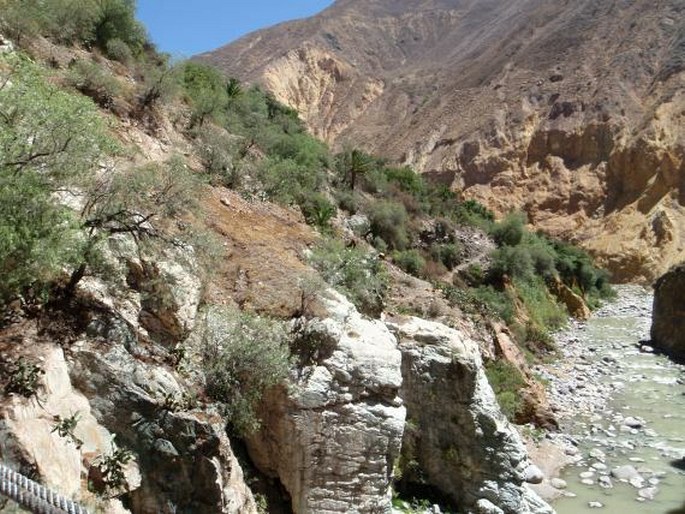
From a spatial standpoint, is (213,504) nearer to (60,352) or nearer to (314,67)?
(60,352)

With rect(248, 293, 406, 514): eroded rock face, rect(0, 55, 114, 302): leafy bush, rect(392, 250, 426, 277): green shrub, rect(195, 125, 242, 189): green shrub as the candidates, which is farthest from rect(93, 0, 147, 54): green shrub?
rect(248, 293, 406, 514): eroded rock face

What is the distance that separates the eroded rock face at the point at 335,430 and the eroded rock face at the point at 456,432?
1658 mm

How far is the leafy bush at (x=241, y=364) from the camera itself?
6828 millimetres

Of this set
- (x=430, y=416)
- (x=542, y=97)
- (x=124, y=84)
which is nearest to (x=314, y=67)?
(x=542, y=97)

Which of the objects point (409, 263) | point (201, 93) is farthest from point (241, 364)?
point (409, 263)

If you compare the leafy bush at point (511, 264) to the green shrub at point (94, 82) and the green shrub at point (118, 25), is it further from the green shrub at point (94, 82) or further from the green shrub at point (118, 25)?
the green shrub at point (94, 82)

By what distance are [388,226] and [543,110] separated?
3717 centimetres

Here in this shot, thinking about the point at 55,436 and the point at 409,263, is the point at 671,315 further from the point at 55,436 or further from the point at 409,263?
the point at 55,436

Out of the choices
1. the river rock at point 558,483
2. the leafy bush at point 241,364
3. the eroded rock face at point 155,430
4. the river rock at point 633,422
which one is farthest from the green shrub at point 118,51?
the river rock at point 633,422

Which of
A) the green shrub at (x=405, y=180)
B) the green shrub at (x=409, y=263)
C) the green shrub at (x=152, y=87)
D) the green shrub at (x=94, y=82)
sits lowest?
the green shrub at (x=409, y=263)

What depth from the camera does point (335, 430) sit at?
7211mm

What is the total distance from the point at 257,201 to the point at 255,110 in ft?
34.8

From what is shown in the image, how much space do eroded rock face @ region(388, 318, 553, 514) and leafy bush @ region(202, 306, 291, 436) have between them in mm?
2725

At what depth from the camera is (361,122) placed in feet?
220
